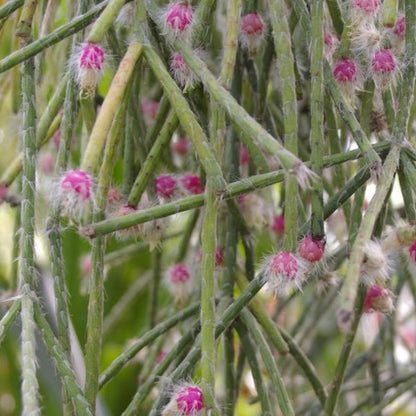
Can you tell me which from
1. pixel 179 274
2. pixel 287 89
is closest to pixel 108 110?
pixel 287 89

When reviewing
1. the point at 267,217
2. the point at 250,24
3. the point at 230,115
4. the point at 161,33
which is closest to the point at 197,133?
the point at 230,115

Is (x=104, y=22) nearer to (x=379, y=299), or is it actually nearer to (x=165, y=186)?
(x=165, y=186)

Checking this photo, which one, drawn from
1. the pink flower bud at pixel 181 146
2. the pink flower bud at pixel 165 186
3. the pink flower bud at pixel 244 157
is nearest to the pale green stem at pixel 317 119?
the pink flower bud at pixel 165 186

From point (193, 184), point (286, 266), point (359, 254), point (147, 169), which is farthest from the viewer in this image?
point (193, 184)

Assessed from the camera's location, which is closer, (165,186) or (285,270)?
(285,270)

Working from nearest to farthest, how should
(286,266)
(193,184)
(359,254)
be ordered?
(359,254) < (286,266) < (193,184)

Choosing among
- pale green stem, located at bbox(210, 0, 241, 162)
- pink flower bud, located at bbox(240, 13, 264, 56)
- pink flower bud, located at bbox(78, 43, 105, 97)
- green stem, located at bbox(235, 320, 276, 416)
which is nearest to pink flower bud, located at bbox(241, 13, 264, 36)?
pink flower bud, located at bbox(240, 13, 264, 56)

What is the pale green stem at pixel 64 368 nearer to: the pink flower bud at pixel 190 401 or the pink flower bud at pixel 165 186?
the pink flower bud at pixel 190 401
